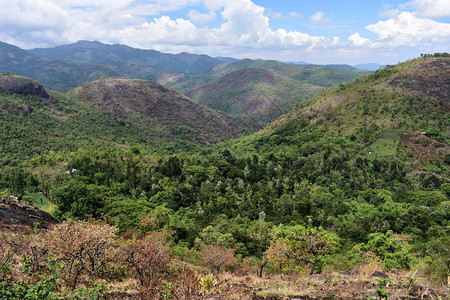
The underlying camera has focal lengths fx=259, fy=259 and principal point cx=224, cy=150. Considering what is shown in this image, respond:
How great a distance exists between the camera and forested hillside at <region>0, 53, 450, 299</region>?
24750 mm

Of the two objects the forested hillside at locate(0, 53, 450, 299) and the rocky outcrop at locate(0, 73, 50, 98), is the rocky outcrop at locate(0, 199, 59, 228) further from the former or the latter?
the rocky outcrop at locate(0, 73, 50, 98)

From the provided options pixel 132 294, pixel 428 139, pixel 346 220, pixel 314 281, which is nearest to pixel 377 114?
pixel 428 139

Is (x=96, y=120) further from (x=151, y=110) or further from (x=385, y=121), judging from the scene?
(x=385, y=121)

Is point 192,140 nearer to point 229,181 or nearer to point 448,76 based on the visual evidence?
point 229,181

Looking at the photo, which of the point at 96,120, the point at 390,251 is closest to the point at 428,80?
the point at 390,251

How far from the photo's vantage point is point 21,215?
87.9 feet

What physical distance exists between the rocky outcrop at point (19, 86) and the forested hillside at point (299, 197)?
83.3 ft

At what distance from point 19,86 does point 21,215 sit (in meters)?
139

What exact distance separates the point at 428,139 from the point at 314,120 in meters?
41.2

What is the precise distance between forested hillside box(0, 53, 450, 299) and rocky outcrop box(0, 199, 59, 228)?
7749 millimetres

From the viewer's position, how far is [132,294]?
526 inches

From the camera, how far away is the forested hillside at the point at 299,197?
81.2 feet

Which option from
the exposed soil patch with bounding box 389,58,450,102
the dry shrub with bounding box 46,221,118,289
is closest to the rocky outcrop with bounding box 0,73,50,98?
the dry shrub with bounding box 46,221,118,289

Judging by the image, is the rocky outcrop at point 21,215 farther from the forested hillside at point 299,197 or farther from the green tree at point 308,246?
the green tree at point 308,246
